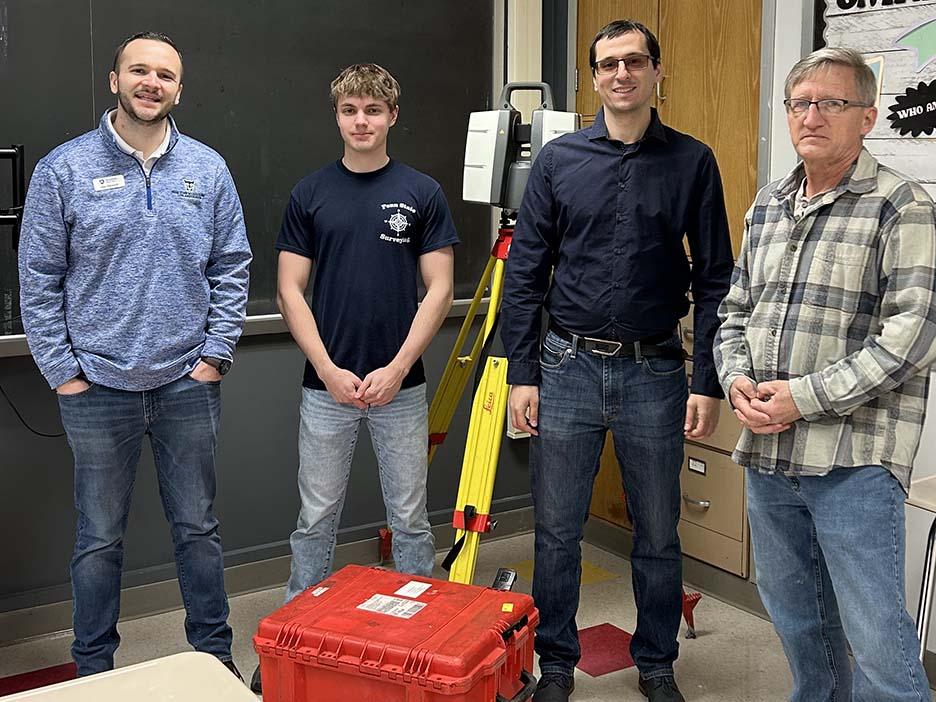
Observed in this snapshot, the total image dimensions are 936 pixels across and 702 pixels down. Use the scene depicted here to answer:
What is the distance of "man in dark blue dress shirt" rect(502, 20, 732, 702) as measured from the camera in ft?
8.20

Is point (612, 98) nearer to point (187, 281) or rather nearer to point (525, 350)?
point (525, 350)

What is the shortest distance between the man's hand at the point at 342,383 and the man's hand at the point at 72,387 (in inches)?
23.4

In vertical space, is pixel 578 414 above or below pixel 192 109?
below

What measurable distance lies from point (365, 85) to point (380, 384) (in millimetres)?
779

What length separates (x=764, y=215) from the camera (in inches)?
83.7

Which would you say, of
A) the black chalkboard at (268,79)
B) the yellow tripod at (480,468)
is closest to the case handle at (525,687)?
the yellow tripod at (480,468)

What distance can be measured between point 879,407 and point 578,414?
800 mm

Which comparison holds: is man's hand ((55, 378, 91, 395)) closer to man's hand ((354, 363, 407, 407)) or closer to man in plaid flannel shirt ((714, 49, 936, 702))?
man's hand ((354, 363, 407, 407))

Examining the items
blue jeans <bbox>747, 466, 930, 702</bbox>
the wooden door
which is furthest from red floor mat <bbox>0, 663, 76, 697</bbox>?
the wooden door

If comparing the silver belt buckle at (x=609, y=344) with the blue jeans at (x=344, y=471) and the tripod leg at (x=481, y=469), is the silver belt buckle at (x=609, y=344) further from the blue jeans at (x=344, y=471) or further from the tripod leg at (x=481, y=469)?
the blue jeans at (x=344, y=471)

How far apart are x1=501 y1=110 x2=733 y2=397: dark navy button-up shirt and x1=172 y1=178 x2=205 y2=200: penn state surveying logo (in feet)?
2.78

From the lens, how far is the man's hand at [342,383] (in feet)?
8.80

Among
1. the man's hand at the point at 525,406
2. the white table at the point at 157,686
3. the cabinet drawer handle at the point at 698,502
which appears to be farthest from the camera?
the cabinet drawer handle at the point at 698,502

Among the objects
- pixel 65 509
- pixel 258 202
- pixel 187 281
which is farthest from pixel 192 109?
pixel 65 509
